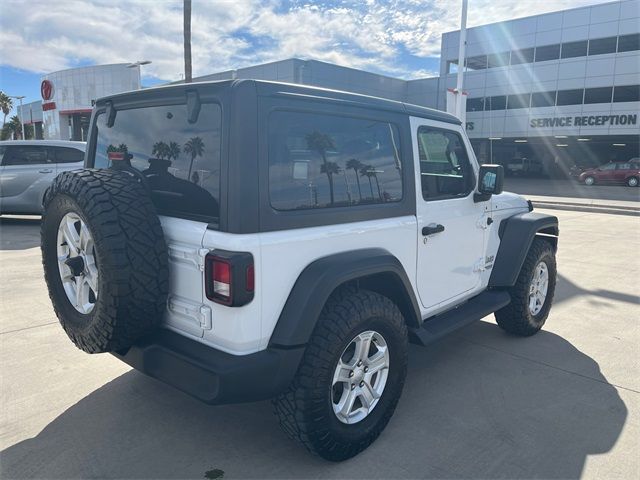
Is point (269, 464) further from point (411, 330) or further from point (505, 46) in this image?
point (505, 46)

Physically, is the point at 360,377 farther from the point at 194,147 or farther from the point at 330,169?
the point at 194,147

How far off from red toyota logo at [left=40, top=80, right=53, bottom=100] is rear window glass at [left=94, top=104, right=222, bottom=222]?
134 ft

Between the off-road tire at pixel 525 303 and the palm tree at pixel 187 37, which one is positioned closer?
the off-road tire at pixel 525 303

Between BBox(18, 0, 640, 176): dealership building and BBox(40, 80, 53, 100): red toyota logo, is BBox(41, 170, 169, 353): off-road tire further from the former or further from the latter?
BBox(40, 80, 53, 100): red toyota logo

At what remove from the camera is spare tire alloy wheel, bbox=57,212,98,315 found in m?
2.52

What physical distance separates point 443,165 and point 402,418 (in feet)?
5.79

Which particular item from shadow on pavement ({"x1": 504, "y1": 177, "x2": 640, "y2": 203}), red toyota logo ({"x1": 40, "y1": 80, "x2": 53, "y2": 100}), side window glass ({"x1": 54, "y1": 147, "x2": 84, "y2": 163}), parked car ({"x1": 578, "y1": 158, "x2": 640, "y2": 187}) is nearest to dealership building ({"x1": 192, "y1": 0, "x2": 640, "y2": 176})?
parked car ({"x1": 578, "y1": 158, "x2": 640, "y2": 187})

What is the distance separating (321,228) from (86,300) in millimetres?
1362

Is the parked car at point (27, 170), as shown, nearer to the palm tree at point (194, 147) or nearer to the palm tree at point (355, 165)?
the palm tree at point (194, 147)

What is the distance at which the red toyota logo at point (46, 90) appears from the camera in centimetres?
3719

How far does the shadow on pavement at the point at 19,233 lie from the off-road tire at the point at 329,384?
24.1 feet

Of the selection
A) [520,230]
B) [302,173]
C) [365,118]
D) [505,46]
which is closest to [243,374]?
[302,173]

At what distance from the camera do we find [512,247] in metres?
4.10

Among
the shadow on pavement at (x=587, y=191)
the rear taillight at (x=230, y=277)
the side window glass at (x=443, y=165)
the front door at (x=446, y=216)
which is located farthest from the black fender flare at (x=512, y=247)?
the shadow on pavement at (x=587, y=191)
